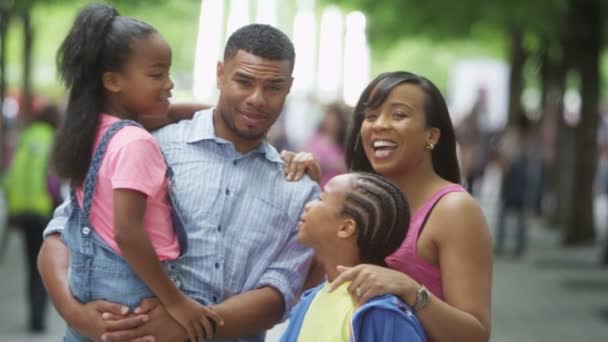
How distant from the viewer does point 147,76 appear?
407 cm

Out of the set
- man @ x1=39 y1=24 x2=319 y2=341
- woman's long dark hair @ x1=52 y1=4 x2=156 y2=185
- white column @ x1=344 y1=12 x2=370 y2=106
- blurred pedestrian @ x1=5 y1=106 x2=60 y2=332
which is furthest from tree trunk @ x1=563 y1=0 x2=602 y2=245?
white column @ x1=344 y1=12 x2=370 y2=106

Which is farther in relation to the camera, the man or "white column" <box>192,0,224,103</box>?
"white column" <box>192,0,224,103</box>

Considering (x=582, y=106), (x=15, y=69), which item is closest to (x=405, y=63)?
(x=15, y=69)

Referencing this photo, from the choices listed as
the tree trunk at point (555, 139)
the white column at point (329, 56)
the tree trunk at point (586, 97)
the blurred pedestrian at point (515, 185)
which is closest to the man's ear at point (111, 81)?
the blurred pedestrian at point (515, 185)

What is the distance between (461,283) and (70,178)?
1.20 meters

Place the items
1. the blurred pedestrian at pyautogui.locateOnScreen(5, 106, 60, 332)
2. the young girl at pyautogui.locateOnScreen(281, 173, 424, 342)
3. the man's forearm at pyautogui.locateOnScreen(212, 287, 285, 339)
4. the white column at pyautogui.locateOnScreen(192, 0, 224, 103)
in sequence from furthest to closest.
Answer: the white column at pyautogui.locateOnScreen(192, 0, 224, 103)
the blurred pedestrian at pyautogui.locateOnScreen(5, 106, 60, 332)
the man's forearm at pyautogui.locateOnScreen(212, 287, 285, 339)
the young girl at pyautogui.locateOnScreen(281, 173, 424, 342)

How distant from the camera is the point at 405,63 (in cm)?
5809

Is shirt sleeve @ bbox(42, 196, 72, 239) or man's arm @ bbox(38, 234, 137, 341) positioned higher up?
shirt sleeve @ bbox(42, 196, 72, 239)

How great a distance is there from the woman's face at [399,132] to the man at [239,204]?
40 cm

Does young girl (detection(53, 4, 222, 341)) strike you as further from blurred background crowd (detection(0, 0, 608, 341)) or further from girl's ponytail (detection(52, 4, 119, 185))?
blurred background crowd (detection(0, 0, 608, 341))

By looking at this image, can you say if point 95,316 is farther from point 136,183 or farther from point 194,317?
point 136,183

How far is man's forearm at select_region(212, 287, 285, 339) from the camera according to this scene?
405cm

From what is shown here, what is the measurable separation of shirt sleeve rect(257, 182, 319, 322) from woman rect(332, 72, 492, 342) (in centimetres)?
33

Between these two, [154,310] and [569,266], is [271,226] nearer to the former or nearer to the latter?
[154,310]
